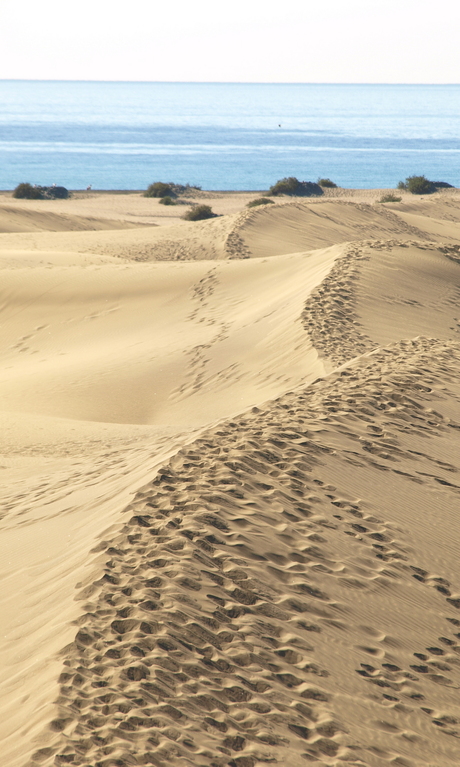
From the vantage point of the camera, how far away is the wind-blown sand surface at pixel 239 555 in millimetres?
3447

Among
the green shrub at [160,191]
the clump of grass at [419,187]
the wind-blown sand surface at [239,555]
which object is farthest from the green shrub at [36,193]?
the wind-blown sand surface at [239,555]

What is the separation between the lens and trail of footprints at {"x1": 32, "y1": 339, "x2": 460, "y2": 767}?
3318mm

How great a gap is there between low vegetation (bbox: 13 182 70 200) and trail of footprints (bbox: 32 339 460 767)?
39.4 meters

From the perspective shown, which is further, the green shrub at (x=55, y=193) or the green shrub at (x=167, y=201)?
the green shrub at (x=55, y=193)

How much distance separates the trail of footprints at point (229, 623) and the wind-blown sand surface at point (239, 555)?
13 millimetres

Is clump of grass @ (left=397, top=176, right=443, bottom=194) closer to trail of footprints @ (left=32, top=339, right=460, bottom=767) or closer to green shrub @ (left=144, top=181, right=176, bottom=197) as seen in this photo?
green shrub @ (left=144, top=181, right=176, bottom=197)

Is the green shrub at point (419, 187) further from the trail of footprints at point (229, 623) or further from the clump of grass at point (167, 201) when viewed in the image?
the trail of footprints at point (229, 623)

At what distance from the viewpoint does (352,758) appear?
3.40 meters

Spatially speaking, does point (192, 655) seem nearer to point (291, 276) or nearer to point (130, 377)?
point (130, 377)

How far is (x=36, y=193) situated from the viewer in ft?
137

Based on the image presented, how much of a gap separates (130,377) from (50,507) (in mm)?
5671

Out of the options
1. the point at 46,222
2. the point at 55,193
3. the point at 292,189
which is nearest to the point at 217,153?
the point at 292,189

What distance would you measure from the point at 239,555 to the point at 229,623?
2.05 ft

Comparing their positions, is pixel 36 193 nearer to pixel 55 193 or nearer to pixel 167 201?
pixel 55 193
